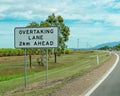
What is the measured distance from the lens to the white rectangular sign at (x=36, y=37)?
18297 mm

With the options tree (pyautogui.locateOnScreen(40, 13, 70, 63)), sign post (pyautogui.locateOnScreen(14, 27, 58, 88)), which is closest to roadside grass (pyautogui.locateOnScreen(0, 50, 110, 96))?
sign post (pyautogui.locateOnScreen(14, 27, 58, 88))

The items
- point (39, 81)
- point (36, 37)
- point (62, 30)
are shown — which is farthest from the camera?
point (62, 30)

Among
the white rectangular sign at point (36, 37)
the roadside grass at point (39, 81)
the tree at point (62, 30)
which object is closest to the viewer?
the roadside grass at point (39, 81)

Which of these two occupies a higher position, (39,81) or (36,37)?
(36,37)

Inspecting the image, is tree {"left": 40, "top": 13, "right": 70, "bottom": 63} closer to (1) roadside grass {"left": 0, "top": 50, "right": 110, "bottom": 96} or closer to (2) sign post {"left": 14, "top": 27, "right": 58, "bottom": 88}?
(1) roadside grass {"left": 0, "top": 50, "right": 110, "bottom": 96}

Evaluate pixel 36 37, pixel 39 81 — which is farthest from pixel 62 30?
pixel 36 37

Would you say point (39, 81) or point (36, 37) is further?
point (39, 81)

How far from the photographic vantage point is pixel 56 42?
18.2 metres

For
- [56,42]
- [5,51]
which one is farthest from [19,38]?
[5,51]

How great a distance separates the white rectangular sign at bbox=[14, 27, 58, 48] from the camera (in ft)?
60.0

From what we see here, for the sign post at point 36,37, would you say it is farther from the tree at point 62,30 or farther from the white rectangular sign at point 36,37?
the tree at point 62,30

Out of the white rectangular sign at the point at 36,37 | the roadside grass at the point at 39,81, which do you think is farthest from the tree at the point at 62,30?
the white rectangular sign at the point at 36,37

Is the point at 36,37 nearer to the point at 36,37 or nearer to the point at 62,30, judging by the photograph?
the point at 36,37

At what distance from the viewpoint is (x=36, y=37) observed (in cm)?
1861
